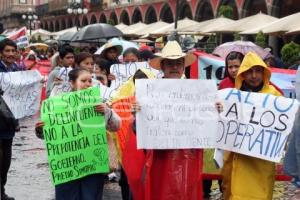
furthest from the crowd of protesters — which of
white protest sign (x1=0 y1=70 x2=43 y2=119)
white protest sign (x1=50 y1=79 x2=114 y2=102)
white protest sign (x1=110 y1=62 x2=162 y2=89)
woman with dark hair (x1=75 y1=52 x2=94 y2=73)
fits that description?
white protest sign (x1=110 y1=62 x2=162 y2=89)

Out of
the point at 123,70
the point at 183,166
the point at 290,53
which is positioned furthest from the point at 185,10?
the point at 183,166

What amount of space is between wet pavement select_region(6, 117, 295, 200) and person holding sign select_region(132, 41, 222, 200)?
199 centimetres

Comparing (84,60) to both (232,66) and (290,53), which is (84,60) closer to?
(232,66)

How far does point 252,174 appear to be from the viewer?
478cm

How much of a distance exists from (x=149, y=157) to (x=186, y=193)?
0.36 m

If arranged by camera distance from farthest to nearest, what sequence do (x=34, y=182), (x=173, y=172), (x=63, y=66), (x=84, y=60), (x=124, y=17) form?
(x=124, y=17) → (x=63, y=66) → (x=34, y=182) → (x=84, y=60) → (x=173, y=172)

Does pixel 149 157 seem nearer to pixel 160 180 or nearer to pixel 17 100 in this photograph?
pixel 160 180

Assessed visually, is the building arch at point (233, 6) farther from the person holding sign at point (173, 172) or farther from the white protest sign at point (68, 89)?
the person holding sign at point (173, 172)

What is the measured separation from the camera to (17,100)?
7109 mm

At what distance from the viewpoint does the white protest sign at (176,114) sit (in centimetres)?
447

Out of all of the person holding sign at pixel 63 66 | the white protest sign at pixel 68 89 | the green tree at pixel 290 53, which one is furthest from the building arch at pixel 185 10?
the white protest sign at pixel 68 89

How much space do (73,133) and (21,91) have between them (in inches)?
103

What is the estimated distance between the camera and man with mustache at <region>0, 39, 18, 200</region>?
5.91 meters

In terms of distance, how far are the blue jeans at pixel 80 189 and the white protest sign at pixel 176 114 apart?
57 centimetres
